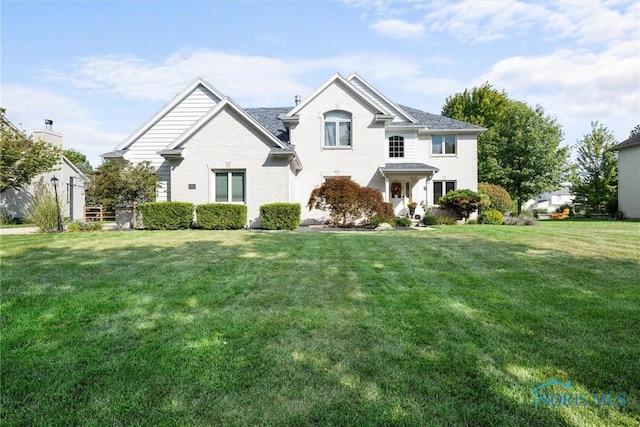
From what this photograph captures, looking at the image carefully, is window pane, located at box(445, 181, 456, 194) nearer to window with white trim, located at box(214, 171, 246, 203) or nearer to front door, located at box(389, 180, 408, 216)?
front door, located at box(389, 180, 408, 216)

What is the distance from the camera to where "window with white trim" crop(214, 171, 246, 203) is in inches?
655

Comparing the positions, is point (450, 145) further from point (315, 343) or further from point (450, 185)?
point (315, 343)

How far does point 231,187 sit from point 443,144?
46.9 ft

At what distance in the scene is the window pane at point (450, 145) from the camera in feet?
75.6

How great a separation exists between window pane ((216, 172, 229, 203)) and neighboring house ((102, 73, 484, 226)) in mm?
47

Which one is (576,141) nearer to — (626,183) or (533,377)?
(626,183)

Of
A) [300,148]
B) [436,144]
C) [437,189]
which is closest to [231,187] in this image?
[300,148]

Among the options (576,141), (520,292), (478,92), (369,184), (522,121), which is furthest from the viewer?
(478,92)

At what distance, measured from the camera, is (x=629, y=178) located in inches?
1043

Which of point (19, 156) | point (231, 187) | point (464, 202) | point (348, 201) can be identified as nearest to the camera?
point (348, 201)

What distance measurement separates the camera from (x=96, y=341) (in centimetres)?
337

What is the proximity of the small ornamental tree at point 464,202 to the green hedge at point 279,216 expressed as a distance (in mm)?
10429

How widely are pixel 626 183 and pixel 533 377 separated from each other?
107ft

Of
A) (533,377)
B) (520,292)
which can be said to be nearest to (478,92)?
(520,292)
